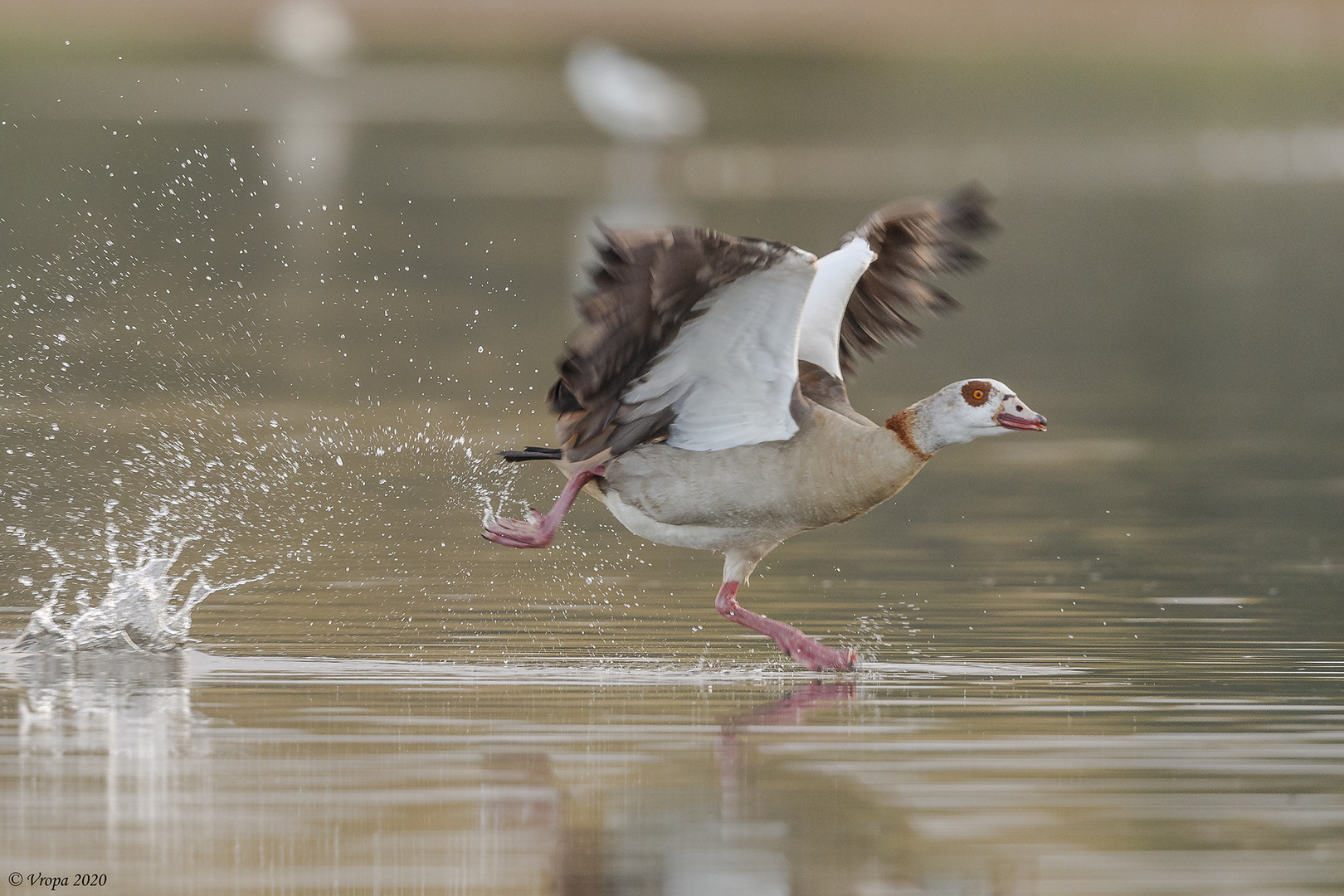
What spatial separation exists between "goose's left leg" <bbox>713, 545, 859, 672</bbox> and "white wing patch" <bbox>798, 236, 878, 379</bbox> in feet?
3.14

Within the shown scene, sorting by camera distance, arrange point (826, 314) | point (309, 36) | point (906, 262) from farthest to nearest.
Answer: point (309, 36) → point (906, 262) → point (826, 314)

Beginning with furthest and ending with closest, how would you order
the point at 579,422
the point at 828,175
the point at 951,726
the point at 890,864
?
the point at 828,175
the point at 579,422
the point at 951,726
the point at 890,864

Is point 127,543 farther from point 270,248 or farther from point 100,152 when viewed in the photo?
point 100,152

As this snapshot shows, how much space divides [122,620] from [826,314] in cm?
333

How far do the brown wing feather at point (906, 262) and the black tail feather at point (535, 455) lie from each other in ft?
5.34

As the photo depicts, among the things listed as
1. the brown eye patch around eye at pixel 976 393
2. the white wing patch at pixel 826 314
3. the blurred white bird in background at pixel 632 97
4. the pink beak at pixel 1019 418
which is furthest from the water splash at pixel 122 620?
the blurred white bird in background at pixel 632 97

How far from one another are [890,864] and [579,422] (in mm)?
4306

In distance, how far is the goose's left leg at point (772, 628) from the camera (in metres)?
10.0

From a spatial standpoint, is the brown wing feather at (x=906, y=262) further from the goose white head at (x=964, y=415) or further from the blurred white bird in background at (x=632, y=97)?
the blurred white bird in background at (x=632, y=97)

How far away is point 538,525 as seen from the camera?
1102 centimetres

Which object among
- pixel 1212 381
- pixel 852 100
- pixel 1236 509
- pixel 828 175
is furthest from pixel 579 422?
pixel 852 100

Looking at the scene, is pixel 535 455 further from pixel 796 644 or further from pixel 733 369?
pixel 796 644

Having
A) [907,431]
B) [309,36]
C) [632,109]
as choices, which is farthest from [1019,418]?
[309,36]

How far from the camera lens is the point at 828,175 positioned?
3881 centimetres
